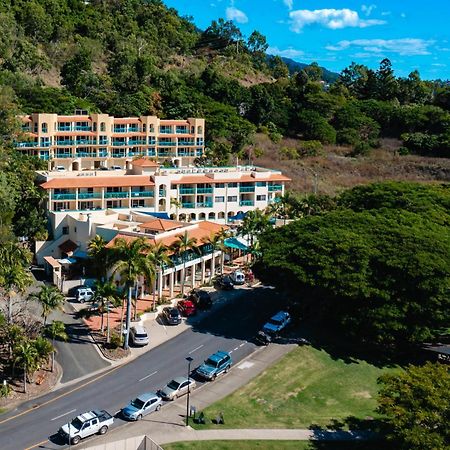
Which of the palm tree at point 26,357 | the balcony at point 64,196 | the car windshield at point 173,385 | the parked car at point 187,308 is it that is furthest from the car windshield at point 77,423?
the balcony at point 64,196

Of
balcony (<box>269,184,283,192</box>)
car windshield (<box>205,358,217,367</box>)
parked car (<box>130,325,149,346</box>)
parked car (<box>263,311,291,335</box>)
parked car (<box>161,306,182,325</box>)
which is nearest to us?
car windshield (<box>205,358,217,367</box>)

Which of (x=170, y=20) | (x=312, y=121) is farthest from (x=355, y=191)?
(x=170, y=20)

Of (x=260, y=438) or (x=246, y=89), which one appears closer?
(x=260, y=438)

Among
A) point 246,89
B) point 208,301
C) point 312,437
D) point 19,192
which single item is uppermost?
point 246,89

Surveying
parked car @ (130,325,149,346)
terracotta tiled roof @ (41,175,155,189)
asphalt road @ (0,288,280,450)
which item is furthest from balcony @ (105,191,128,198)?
parked car @ (130,325,149,346)

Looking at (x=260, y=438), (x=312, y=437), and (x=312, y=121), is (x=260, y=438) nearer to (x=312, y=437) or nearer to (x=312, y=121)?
(x=312, y=437)

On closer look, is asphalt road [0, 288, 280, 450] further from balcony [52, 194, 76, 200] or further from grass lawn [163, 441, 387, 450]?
balcony [52, 194, 76, 200]
